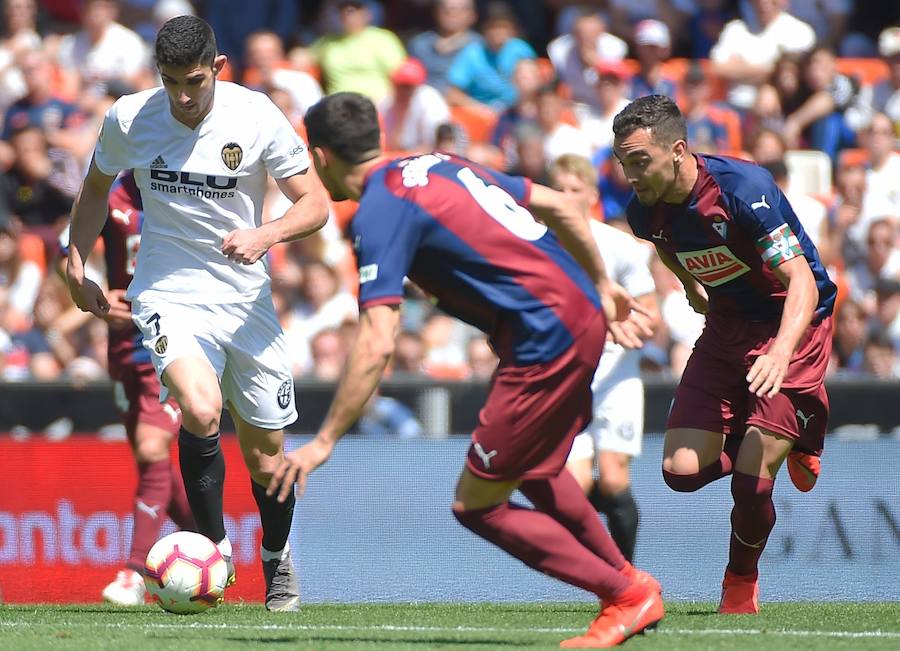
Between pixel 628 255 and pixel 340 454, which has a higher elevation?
pixel 628 255

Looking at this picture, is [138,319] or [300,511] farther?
[300,511]

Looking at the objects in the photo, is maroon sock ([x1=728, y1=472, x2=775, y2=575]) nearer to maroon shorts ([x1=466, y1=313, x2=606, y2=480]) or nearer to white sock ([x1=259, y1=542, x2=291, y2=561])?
maroon shorts ([x1=466, y1=313, x2=606, y2=480])

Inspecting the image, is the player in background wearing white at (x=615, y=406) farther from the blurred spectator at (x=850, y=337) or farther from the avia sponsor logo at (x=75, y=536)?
the blurred spectator at (x=850, y=337)

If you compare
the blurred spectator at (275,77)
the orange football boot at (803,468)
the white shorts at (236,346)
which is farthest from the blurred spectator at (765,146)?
the white shorts at (236,346)

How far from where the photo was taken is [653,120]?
670 centimetres

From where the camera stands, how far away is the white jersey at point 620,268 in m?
8.60

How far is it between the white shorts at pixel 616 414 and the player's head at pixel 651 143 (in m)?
2.04

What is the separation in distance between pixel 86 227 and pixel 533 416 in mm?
2671

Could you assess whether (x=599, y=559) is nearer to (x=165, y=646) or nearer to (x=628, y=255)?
(x=165, y=646)

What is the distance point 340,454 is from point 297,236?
254 cm

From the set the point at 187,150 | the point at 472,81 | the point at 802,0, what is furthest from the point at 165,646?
the point at 802,0

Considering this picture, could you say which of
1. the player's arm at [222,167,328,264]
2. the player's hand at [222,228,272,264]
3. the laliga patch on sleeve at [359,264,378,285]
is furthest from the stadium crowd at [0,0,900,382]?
the laliga patch on sleeve at [359,264,378,285]

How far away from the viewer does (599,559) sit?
555 centimetres

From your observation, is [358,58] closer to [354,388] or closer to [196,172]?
[196,172]
